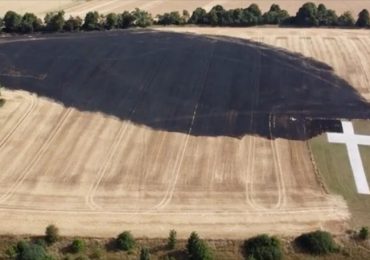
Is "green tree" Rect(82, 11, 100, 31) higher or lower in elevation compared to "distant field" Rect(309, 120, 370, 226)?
higher

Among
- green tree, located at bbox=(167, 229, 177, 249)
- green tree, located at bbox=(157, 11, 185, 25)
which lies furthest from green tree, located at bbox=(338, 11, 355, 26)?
green tree, located at bbox=(167, 229, 177, 249)

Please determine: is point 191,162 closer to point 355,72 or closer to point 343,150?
point 343,150

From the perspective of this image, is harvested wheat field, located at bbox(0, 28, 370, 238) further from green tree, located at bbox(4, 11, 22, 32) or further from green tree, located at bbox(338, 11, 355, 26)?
green tree, located at bbox(4, 11, 22, 32)

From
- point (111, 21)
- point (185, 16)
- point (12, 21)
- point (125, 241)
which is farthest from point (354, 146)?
point (12, 21)

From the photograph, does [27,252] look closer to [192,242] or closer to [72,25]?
[192,242]

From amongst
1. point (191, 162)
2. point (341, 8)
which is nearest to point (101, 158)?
point (191, 162)

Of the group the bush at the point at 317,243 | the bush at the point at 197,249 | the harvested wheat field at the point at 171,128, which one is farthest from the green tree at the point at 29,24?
the bush at the point at 317,243

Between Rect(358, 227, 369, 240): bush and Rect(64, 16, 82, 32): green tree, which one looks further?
Rect(64, 16, 82, 32): green tree

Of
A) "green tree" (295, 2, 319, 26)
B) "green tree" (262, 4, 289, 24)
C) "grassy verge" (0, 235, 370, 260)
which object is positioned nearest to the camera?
"grassy verge" (0, 235, 370, 260)
